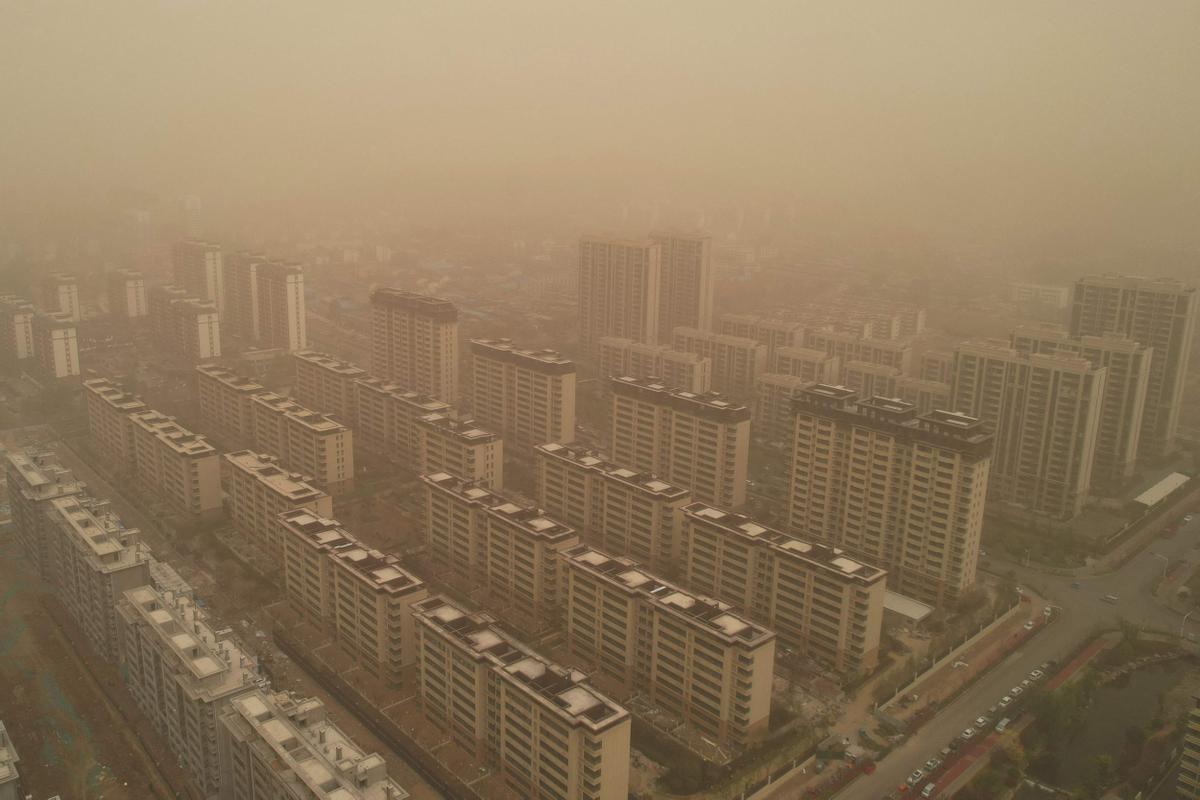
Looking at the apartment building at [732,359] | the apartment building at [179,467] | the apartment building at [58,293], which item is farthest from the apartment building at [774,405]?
the apartment building at [58,293]

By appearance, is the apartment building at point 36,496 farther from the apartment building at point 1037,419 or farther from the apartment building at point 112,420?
the apartment building at point 1037,419

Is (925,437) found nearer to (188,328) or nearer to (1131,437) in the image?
(1131,437)

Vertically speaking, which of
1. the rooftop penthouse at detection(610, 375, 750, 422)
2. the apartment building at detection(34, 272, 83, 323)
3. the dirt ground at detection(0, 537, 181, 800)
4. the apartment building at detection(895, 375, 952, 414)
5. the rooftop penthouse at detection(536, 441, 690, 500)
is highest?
the apartment building at detection(34, 272, 83, 323)

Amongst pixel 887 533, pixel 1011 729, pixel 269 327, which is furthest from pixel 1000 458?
pixel 269 327

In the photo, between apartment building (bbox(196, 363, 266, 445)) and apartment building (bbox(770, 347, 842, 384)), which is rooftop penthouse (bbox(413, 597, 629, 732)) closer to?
apartment building (bbox(196, 363, 266, 445))

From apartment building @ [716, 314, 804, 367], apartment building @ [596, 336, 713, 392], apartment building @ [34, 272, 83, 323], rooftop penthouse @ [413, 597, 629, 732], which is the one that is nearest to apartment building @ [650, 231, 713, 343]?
apartment building @ [716, 314, 804, 367]

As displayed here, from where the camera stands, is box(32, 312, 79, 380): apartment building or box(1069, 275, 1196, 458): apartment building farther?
box(32, 312, 79, 380): apartment building
